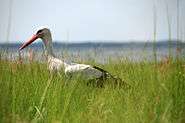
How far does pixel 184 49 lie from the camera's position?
4078 millimetres

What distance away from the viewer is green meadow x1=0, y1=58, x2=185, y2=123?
320 centimetres

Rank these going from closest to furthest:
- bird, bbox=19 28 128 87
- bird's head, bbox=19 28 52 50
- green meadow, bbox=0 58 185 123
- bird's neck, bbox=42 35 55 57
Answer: green meadow, bbox=0 58 185 123, bird, bbox=19 28 128 87, bird's neck, bbox=42 35 55 57, bird's head, bbox=19 28 52 50

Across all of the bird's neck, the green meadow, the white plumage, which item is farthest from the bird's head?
the green meadow

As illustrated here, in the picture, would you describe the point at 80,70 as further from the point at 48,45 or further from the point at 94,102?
the point at 94,102

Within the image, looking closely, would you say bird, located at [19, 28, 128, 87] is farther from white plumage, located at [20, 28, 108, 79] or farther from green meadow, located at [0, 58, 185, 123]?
green meadow, located at [0, 58, 185, 123]

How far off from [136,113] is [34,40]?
4.36 m

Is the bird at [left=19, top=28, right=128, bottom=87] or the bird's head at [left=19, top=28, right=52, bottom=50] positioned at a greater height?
the bird's head at [left=19, top=28, right=52, bottom=50]

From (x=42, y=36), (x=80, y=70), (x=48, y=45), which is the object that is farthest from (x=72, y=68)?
(x=42, y=36)

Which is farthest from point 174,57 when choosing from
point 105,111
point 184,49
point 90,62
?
point 90,62

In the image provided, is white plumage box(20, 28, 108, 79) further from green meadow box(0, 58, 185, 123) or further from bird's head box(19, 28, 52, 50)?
green meadow box(0, 58, 185, 123)

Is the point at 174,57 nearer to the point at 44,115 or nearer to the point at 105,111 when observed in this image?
the point at 105,111

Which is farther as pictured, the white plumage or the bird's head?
the bird's head

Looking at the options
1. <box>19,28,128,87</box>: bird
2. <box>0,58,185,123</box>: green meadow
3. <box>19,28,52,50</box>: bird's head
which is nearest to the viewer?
<box>0,58,185,123</box>: green meadow

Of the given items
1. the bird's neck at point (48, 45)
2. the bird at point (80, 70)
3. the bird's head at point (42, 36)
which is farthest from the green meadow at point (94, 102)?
the bird's head at point (42, 36)
